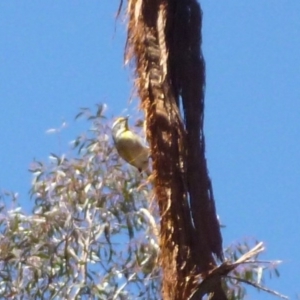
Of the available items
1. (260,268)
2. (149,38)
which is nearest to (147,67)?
(149,38)

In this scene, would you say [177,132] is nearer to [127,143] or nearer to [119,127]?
[127,143]

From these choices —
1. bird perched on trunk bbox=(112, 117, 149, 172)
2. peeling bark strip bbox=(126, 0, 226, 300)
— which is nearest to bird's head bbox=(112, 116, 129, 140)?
bird perched on trunk bbox=(112, 117, 149, 172)

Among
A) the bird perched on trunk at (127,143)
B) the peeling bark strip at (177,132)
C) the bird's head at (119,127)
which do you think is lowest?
the peeling bark strip at (177,132)

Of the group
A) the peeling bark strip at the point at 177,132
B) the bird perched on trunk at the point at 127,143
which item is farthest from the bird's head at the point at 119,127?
the peeling bark strip at the point at 177,132

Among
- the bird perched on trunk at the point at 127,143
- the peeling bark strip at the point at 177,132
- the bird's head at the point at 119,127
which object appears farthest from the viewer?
the bird's head at the point at 119,127

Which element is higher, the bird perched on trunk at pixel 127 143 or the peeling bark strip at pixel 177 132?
the bird perched on trunk at pixel 127 143

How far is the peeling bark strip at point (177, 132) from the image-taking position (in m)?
3.03

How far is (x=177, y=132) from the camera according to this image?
3133 mm

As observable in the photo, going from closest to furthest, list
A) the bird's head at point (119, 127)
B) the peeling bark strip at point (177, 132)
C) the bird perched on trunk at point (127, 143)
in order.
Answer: the peeling bark strip at point (177, 132) < the bird perched on trunk at point (127, 143) < the bird's head at point (119, 127)

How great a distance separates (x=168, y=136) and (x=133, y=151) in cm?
213

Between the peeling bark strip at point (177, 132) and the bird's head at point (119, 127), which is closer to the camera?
the peeling bark strip at point (177, 132)

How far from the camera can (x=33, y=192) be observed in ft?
21.5

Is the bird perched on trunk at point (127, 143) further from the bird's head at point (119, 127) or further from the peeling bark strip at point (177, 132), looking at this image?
the peeling bark strip at point (177, 132)

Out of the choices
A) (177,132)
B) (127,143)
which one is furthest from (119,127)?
(177,132)
